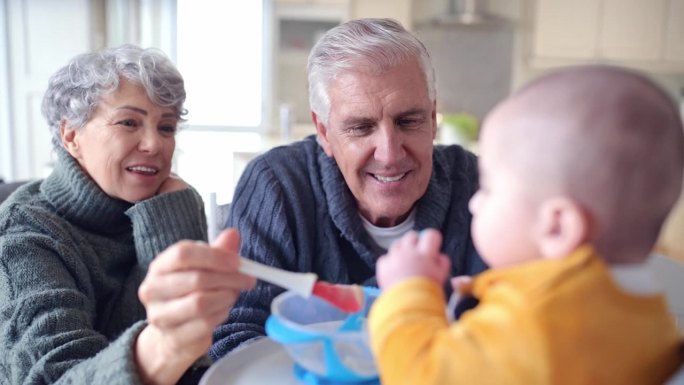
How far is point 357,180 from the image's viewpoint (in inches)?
50.6

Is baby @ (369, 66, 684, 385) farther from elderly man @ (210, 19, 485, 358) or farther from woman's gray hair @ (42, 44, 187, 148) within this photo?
woman's gray hair @ (42, 44, 187, 148)

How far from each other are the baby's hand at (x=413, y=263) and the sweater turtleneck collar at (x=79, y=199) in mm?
818

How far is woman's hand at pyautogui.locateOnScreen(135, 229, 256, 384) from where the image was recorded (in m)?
0.68

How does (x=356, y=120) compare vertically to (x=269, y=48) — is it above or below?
below

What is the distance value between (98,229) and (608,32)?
4.59 m

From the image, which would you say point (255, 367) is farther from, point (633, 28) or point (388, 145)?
point (633, 28)

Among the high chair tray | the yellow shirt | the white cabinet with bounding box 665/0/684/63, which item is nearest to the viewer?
the yellow shirt

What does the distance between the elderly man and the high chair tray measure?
0.80 ft

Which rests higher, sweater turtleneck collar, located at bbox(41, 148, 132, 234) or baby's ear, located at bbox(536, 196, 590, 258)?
baby's ear, located at bbox(536, 196, 590, 258)

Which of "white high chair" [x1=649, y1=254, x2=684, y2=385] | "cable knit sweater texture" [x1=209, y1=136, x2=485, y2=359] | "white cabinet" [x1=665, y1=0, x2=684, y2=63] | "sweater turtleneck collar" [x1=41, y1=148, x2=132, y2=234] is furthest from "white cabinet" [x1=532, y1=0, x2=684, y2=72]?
"sweater turtleneck collar" [x1=41, y1=148, x2=132, y2=234]

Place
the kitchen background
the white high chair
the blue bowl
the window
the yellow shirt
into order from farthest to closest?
1. the window
2. the kitchen background
3. the white high chair
4. the blue bowl
5. the yellow shirt

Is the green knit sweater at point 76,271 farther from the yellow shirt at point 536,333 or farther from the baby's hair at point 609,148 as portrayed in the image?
the baby's hair at point 609,148

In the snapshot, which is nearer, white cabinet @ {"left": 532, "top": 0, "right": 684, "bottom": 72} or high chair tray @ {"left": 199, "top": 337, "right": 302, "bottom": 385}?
high chair tray @ {"left": 199, "top": 337, "right": 302, "bottom": 385}

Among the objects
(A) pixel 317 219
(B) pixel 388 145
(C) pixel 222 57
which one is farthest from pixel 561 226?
(C) pixel 222 57
